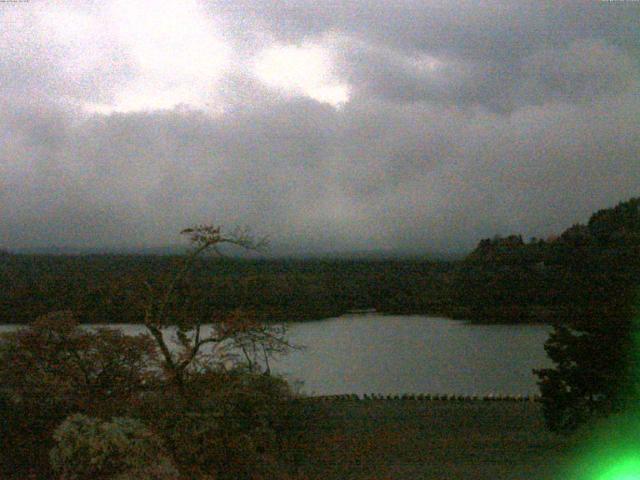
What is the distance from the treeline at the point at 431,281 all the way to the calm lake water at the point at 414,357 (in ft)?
4.12

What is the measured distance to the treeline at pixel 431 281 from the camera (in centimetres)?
2088

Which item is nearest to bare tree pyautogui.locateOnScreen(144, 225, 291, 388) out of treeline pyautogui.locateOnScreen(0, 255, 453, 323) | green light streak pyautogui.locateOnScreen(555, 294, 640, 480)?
treeline pyautogui.locateOnScreen(0, 255, 453, 323)

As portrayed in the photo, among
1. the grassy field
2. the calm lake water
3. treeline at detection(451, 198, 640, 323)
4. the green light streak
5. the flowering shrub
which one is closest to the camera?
the flowering shrub

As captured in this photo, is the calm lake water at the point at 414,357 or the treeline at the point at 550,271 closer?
the calm lake water at the point at 414,357

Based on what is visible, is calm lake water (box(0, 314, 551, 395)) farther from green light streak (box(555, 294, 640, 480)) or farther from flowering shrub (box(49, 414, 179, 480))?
flowering shrub (box(49, 414, 179, 480))

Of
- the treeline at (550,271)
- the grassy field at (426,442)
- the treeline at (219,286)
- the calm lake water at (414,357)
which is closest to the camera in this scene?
the treeline at (219,286)

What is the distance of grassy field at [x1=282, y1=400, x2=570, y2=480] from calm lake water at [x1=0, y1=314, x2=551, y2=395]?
7.68ft

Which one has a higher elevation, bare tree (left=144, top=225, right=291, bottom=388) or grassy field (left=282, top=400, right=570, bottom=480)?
bare tree (left=144, top=225, right=291, bottom=388)

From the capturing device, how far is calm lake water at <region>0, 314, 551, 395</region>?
20797 mm

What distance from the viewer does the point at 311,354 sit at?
2364 cm

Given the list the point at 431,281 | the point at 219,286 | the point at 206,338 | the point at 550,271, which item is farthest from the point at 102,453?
the point at 431,281

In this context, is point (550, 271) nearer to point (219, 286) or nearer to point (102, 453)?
point (219, 286)

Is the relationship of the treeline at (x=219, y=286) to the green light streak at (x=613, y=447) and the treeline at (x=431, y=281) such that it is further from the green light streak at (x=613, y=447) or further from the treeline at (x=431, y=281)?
the green light streak at (x=613, y=447)

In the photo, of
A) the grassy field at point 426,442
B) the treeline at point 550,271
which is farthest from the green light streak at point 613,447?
the treeline at point 550,271
